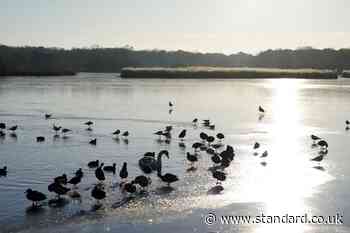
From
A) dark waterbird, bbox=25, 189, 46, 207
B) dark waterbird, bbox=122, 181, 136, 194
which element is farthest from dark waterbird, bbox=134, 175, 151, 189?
dark waterbird, bbox=25, 189, 46, 207

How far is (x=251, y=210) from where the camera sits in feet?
37.0

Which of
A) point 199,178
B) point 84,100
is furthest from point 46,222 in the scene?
point 84,100

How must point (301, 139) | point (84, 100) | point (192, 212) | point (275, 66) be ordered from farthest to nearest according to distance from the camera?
point (275, 66), point (84, 100), point (301, 139), point (192, 212)

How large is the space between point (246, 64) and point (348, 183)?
548ft

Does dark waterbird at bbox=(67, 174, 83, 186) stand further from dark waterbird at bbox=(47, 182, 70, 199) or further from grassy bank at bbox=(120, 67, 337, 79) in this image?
grassy bank at bbox=(120, 67, 337, 79)

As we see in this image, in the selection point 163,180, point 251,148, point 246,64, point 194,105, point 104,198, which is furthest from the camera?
point 246,64

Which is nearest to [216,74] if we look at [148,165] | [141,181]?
[148,165]

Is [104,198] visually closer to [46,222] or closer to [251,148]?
[46,222]
